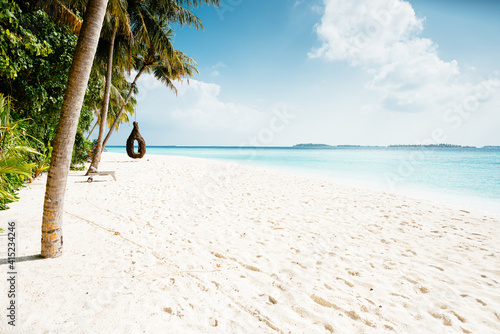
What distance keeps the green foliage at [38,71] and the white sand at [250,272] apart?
2.54 meters

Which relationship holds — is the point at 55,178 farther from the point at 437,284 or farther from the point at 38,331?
the point at 437,284

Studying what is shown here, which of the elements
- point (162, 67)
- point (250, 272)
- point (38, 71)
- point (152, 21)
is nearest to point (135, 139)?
point (162, 67)

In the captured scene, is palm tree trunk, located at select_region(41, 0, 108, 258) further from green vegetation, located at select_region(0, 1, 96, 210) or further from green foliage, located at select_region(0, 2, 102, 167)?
green foliage, located at select_region(0, 2, 102, 167)

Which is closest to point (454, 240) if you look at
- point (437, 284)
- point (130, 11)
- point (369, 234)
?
point (369, 234)

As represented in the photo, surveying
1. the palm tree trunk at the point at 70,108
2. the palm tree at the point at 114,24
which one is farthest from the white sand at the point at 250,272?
the palm tree at the point at 114,24

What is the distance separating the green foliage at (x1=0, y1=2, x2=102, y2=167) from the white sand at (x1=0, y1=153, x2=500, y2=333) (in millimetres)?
2540

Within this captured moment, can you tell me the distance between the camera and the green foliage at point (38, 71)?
450cm

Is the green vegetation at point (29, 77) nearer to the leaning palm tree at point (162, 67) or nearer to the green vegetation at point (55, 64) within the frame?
the green vegetation at point (55, 64)

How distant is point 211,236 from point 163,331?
6.44ft

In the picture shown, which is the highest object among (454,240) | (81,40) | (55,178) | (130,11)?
(130,11)

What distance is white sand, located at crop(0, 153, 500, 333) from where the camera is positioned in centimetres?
190

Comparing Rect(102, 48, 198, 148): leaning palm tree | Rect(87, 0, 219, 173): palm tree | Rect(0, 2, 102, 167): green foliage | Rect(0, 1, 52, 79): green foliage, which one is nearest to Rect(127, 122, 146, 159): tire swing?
Rect(102, 48, 198, 148): leaning palm tree

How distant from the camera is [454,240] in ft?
12.8

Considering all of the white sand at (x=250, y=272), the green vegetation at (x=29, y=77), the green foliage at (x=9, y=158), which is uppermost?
the green vegetation at (x=29, y=77)
